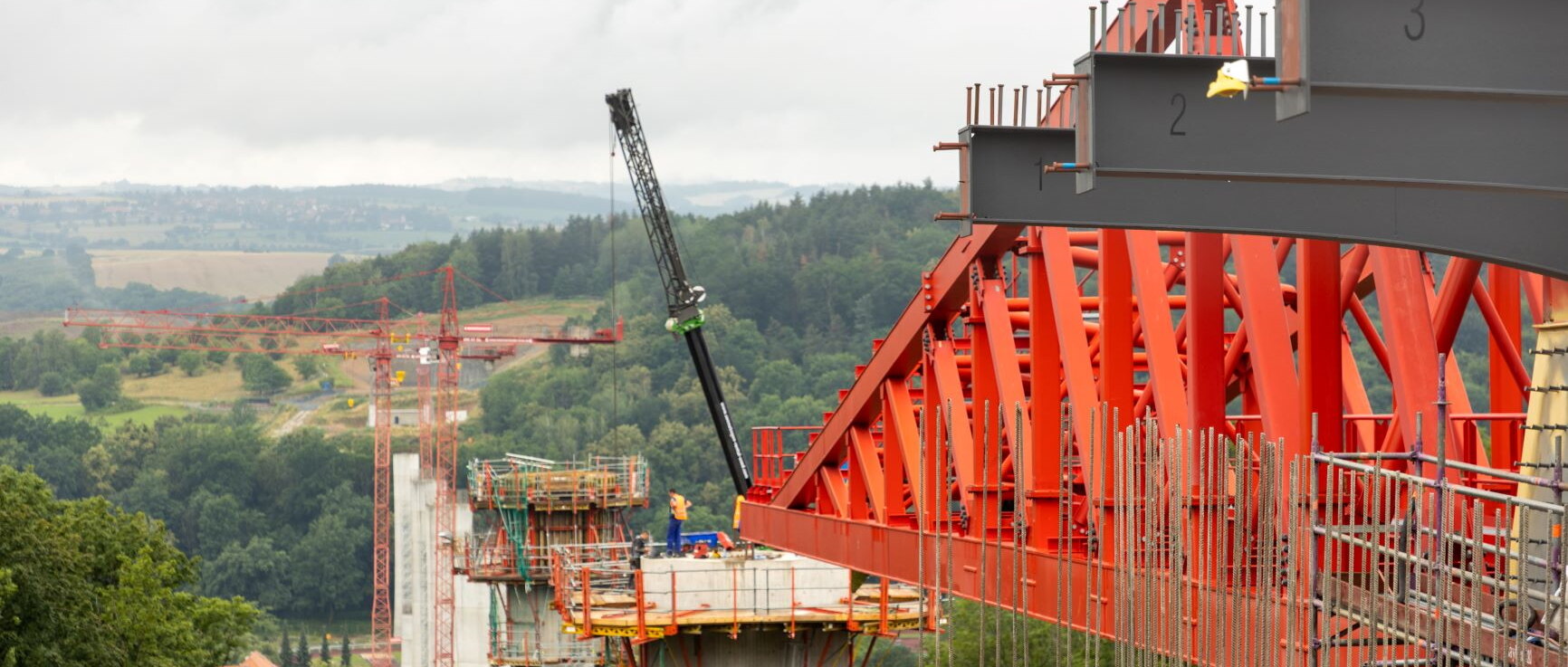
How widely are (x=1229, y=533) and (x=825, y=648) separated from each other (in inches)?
1188

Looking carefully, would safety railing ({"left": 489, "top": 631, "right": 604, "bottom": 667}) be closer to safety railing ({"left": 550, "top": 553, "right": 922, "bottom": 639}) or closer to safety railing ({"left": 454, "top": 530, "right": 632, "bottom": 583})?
safety railing ({"left": 454, "top": 530, "right": 632, "bottom": 583})

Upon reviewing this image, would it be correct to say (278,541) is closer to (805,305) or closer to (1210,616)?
(805,305)

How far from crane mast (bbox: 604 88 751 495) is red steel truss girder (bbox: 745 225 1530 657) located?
4179 cm

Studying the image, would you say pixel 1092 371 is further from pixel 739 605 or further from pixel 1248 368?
pixel 739 605

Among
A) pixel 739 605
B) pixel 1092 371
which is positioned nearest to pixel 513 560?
pixel 739 605

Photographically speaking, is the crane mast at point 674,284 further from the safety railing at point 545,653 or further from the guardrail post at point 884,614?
the guardrail post at point 884,614

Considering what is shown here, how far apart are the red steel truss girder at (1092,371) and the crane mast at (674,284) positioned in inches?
1645

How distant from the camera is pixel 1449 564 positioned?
10523mm

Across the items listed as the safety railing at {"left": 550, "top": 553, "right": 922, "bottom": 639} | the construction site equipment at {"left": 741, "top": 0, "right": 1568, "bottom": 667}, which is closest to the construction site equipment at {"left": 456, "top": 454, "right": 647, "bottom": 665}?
the safety railing at {"left": 550, "top": 553, "right": 922, "bottom": 639}

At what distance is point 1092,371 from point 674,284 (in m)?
63.8

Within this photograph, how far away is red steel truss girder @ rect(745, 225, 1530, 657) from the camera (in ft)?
49.6

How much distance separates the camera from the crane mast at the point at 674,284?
71.3m

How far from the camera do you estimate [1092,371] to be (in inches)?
714

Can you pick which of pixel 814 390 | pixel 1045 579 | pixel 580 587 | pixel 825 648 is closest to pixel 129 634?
pixel 580 587
